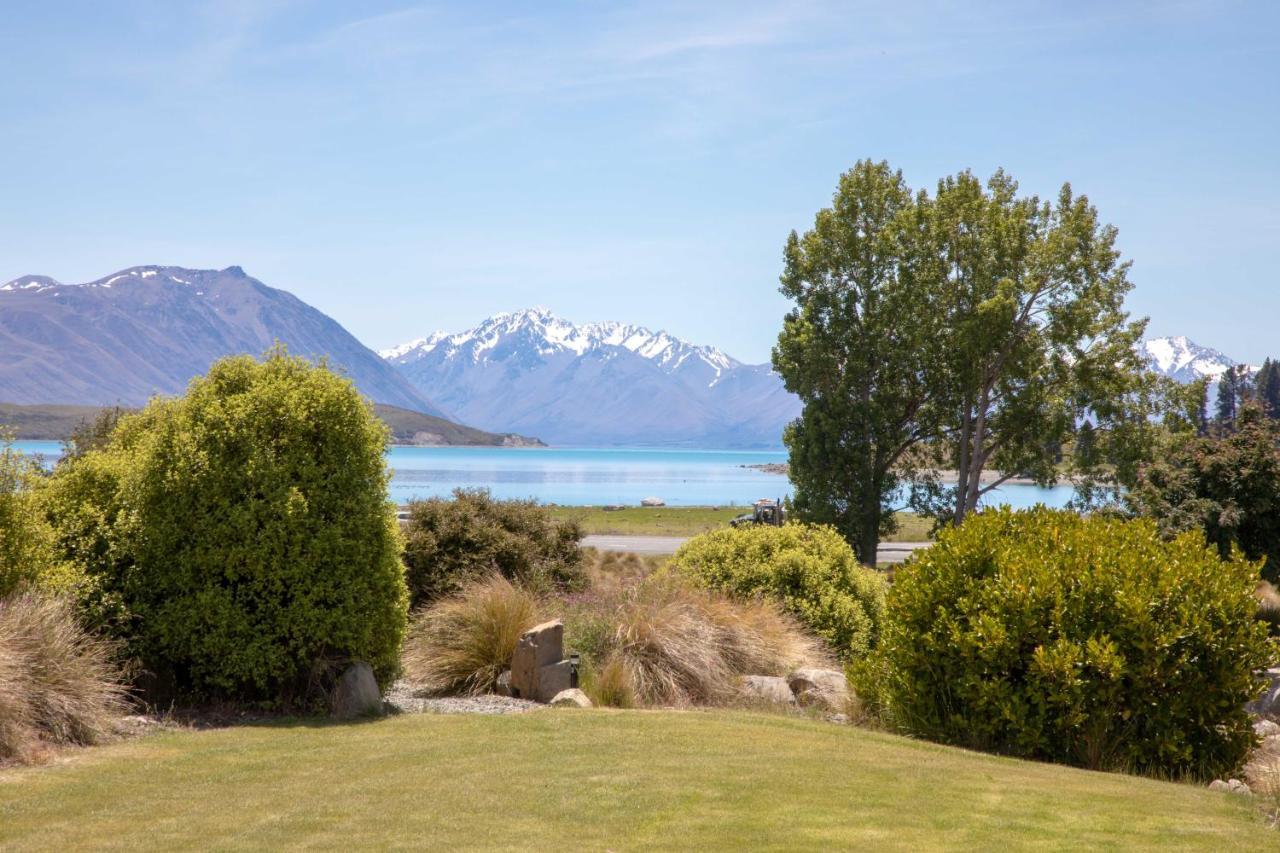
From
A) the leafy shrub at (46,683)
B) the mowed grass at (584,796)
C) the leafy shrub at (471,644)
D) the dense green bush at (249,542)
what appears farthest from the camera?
the leafy shrub at (471,644)

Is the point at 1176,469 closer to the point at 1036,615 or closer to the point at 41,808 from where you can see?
the point at 1036,615

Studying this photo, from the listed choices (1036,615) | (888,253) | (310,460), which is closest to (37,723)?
(310,460)

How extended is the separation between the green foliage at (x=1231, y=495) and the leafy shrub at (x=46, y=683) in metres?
17.8

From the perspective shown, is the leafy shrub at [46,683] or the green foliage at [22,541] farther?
the green foliage at [22,541]

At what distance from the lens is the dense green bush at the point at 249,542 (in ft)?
35.5

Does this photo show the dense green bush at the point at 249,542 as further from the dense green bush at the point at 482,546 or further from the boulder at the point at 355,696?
the dense green bush at the point at 482,546

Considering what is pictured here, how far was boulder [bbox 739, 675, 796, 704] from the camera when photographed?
492 inches

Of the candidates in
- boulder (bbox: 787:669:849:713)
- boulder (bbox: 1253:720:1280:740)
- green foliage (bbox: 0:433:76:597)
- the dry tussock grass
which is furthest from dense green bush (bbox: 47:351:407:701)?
boulder (bbox: 1253:720:1280:740)

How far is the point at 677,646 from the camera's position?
13031mm

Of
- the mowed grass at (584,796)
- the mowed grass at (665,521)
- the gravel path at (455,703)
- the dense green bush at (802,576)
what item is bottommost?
the mowed grass at (665,521)

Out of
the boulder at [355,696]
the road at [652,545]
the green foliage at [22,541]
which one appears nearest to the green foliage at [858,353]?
the road at [652,545]

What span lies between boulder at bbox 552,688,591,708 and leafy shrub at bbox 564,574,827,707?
49 cm

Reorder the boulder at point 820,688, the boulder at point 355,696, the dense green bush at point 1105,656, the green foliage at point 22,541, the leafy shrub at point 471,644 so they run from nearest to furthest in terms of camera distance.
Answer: the dense green bush at point 1105,656 < the green foliage at point 22,541 < the boulder at point 355,696 < the boulder at point 820,688 < the leafy shrub at point 471,644

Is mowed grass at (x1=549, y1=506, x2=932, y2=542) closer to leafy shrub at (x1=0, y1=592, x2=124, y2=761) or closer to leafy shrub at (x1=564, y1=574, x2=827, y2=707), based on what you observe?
leafy shrub at (x1=564, y1=574, x2=827, y2=707)
